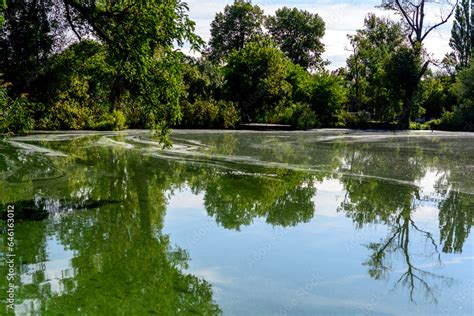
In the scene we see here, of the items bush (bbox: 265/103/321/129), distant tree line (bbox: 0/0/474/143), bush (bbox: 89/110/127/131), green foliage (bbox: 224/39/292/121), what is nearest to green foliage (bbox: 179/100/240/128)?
distant tree line (bbox: 0/0/474/143)

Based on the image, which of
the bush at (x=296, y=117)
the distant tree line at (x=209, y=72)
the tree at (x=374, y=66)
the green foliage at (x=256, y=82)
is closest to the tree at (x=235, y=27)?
the distant tree line at (x=209, y=72)

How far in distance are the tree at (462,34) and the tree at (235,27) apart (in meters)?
25.6

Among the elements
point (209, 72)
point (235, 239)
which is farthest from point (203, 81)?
point (235, 239)

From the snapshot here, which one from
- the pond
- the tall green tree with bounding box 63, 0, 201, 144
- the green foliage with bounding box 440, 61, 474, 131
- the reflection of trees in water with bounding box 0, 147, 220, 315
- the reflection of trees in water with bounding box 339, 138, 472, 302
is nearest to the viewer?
the reflection of trees in water with bounding box 0, 147, 220, 315

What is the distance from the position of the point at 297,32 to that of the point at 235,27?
762 centimetres

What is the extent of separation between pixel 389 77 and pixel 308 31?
21.3 m

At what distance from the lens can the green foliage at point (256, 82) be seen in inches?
A: 1364

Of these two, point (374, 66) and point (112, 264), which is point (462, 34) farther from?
point (112, 264)

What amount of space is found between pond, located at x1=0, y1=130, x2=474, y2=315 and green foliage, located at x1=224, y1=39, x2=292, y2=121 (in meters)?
22.4

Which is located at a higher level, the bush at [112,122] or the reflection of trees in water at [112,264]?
the bush at [112,122]

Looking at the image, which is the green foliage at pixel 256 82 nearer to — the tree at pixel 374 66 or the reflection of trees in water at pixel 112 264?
the tree at pixel 374 66

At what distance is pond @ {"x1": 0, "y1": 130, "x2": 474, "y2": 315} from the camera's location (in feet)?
14.3

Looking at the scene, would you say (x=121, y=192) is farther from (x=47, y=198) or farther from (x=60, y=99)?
(x=60, y=99)

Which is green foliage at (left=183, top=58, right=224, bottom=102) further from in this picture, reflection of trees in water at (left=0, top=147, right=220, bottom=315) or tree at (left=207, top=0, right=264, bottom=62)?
reflection of trees in water at (left=0, top=147, right=220, bottom=315)
